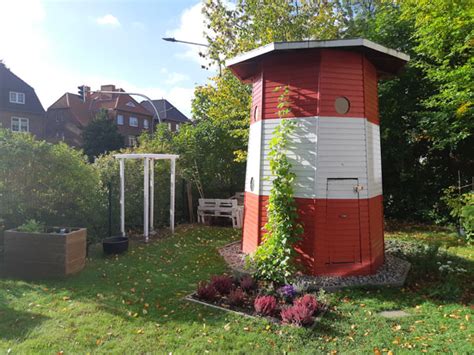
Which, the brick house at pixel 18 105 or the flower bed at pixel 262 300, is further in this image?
the brick house at pixel 18 105

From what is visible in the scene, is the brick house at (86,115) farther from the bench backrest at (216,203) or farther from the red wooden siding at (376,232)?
the red wooden siding at (376,232)

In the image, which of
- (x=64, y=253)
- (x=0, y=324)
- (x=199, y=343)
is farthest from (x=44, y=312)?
(x=199, y=343)

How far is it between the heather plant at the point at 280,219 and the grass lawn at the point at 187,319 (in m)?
1.03

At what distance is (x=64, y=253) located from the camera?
6.50 metres

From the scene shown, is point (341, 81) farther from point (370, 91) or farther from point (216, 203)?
point (216, 203)

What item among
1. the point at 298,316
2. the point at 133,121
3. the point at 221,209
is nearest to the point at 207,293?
the point at 298,316

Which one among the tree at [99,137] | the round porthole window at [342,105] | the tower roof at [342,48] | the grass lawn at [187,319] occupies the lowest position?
the grass lawn at [187,319]

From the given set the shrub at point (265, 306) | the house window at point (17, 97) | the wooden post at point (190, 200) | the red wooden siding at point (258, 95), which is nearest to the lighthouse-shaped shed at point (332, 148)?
the red wooden siding at point (258, 95)

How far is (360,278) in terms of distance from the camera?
6.65 metres

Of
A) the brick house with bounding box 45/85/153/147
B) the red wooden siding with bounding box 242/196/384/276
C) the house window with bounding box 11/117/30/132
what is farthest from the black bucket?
the house window with bounding box 11/117/30/132

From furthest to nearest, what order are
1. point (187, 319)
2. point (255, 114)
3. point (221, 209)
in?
1. point (221, 209)
2. point (255, 114)
3. point (187, 319)

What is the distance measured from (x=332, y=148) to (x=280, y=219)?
1.70m

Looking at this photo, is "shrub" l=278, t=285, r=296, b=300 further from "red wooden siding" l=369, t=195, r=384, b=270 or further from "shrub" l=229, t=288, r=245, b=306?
"red wooden siding" l=369, t=195, r=384, b=270

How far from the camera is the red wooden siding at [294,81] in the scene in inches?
265
